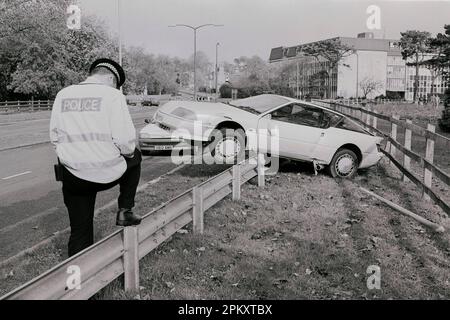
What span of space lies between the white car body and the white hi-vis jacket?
574cm

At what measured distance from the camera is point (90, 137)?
4.33 m

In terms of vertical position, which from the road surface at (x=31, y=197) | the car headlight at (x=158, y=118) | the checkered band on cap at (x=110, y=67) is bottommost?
the road surface at (x=31, y=197)

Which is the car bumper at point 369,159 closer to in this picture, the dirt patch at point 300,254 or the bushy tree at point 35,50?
the dirt patch at point 300,254

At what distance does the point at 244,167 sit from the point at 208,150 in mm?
1236

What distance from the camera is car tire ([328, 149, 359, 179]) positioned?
36.8 ft

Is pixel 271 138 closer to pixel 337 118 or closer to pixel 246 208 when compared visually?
pixel 337 118

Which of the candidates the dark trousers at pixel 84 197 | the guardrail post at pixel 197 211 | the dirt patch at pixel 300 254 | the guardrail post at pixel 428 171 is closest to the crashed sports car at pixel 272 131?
the dirt patch at pixel 300 254

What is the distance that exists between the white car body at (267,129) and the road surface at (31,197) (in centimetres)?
115

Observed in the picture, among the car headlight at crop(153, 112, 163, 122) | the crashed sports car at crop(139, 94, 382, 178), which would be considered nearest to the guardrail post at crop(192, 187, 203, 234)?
the crashed sports car at crop(139, 94, 382, 178)

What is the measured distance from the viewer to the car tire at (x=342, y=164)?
442 inches

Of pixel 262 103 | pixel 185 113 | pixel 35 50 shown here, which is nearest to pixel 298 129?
pixel 262 103

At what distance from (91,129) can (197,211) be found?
241cm

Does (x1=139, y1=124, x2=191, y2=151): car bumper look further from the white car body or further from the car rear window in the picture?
the car rear window
